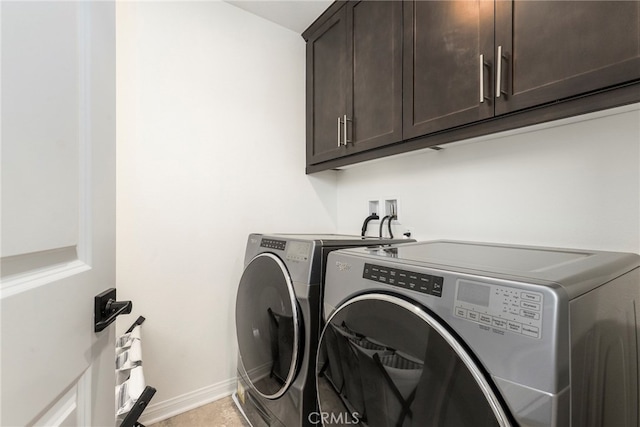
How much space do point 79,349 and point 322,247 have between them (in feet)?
2.44

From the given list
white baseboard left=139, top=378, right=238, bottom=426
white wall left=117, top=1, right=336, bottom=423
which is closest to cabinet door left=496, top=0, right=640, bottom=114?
white wall left=117, top=1, right=336, bottom=423

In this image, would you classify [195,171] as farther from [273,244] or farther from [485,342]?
[485,342]

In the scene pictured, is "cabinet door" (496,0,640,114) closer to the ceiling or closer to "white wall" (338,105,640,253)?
"white wall" (338,105,640,253)

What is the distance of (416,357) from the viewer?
2.06ft

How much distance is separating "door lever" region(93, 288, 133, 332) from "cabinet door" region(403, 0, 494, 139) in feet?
3.99

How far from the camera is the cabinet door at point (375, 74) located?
4.46 ft

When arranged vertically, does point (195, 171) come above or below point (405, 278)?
above

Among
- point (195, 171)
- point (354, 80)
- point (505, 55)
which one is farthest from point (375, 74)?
point (195, 171)

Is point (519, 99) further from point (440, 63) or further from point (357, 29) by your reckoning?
point (357, 29)

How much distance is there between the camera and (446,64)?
1.13 metres

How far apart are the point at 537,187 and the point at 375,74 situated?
0.91 metres

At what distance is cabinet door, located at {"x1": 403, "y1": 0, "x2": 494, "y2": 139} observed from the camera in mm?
1018

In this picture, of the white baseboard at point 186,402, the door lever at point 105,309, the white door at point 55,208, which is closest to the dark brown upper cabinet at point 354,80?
the white door at point 55,208

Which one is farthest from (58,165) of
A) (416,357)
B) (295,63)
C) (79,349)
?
(295,63)
